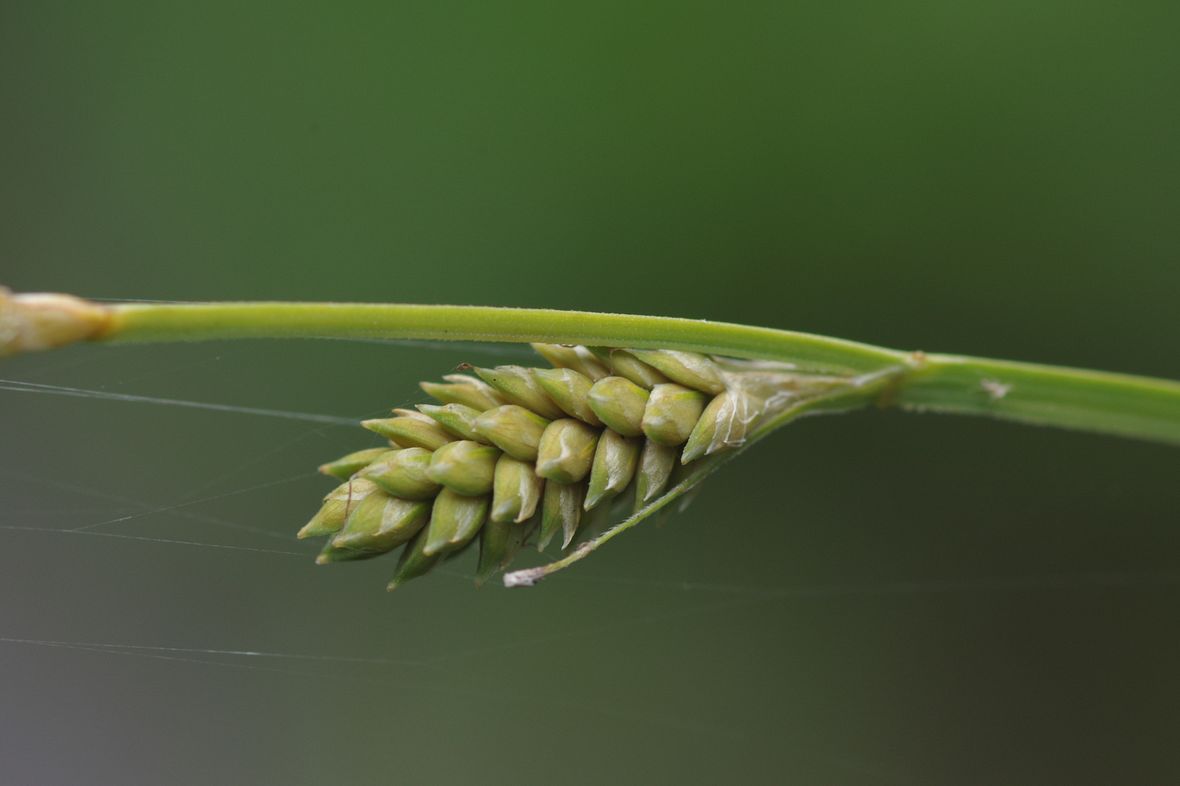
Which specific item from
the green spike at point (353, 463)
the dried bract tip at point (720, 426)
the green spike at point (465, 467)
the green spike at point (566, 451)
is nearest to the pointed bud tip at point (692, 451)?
the dried bract tip at point (720, 426)

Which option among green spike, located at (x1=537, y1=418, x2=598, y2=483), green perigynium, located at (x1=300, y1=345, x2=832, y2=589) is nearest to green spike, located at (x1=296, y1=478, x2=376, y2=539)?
green perigynium, located at (x1=300, y1=345, x2=832, y2=589)

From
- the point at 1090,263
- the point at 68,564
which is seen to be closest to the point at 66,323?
the point at 68,564

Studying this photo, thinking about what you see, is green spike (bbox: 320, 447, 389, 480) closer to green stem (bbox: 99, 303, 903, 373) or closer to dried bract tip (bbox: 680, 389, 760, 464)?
green stem (bbox: 99, 303, 903, 373)

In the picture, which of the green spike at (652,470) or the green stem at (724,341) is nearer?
the green stem at (724,341)

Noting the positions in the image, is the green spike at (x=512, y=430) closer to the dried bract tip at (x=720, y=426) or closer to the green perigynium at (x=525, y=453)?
the green perigynium at (x=525, y=453)

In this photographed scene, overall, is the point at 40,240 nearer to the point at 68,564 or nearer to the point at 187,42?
the point at 187,42
